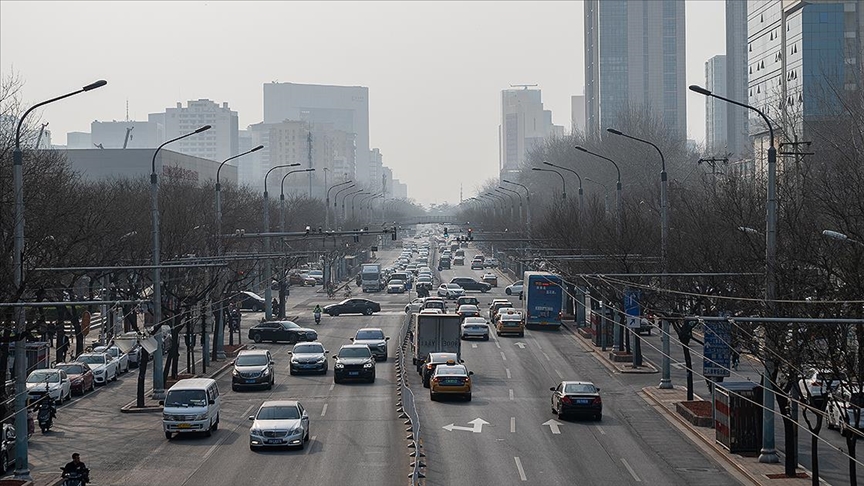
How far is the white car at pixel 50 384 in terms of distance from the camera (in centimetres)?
3959

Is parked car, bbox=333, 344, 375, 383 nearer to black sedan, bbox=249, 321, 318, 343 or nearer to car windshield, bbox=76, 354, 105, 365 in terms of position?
car windshield, bbox=76, 354, 105, 365

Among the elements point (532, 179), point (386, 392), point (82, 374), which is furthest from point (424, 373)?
point (532, 179)

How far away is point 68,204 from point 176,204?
1309cm

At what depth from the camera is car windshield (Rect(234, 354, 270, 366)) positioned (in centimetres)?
4450

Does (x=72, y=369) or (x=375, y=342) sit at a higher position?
(x=375, y=342)

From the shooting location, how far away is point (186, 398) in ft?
110

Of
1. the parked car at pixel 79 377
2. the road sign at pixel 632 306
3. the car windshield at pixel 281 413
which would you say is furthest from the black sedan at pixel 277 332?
the car windshield at pixel 281 413

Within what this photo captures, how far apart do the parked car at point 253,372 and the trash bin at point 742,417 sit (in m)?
19.4

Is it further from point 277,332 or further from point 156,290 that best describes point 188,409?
point 277,332

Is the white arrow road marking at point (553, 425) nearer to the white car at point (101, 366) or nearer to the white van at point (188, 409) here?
the white van at point (188, 409)

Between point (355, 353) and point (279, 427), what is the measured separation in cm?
1528

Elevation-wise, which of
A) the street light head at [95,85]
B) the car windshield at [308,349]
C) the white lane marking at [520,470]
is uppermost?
the street light head at [95,85]

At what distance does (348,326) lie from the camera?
7275 centimetres

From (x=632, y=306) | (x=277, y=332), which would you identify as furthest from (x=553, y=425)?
(x=277, y=332)
